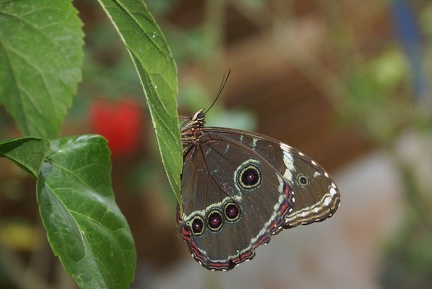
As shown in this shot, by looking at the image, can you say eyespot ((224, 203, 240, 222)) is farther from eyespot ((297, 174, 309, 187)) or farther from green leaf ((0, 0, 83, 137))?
green leaf ((0, 0, 83, 137))

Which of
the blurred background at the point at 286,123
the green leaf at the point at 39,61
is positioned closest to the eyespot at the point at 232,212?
the green leaf at the point at 39,61

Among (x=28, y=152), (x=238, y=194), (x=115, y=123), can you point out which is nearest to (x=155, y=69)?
(x=28, y=152)

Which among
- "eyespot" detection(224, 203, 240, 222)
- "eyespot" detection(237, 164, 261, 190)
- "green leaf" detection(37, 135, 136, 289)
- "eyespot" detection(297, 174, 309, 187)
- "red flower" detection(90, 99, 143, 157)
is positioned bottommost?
"green leaf" detection(37, 135, 136, 289)

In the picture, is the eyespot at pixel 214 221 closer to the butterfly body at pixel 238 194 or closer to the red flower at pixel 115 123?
the butterfly body at pixel 238 194

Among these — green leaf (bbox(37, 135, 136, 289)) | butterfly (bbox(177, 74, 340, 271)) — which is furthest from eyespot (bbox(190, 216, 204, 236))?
green leaf (bbox(37, 135, 136, 289))

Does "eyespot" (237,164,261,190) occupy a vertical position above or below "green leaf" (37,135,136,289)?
above

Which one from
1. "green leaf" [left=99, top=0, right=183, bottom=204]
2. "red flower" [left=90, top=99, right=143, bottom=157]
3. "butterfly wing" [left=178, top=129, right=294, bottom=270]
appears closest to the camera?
"green leaf" [left=99, top=0, right=183, bottom=204]
